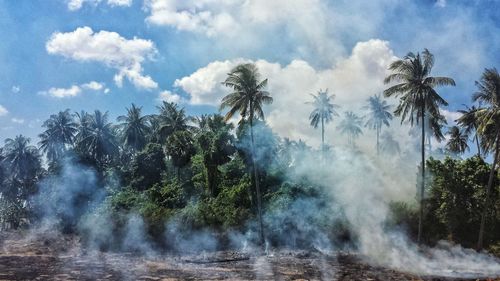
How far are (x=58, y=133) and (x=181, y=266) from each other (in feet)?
128

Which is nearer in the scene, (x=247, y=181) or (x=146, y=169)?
(x=247, y=181)

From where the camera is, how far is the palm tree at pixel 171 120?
55.3 meters

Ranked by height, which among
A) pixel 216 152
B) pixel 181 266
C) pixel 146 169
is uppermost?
pixel 216 152

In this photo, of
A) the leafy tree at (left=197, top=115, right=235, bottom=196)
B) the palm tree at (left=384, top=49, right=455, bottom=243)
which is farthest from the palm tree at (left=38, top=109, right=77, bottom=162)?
the palm tree at (left=384, top=49, right=455, bottom=243)

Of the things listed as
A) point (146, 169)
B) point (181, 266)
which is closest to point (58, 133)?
point (146, 169)

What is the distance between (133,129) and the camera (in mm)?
56969

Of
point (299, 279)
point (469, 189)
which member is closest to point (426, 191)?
point (469, 189)

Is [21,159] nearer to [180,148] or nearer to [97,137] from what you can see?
[97,137]

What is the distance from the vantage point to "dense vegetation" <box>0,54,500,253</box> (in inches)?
1217

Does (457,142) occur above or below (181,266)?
above

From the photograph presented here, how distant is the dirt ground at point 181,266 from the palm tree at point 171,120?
22.3 meters

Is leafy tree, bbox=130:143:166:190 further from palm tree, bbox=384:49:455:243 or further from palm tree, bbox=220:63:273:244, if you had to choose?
palm tree, bbox=384:49:455:243

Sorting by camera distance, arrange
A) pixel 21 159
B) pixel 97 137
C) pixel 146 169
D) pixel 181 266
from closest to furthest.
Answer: pixel 181 266, pixel 146 169, pixel 97 137, pixel 21 159

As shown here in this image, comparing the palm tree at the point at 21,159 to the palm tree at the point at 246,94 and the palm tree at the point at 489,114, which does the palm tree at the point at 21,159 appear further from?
the palm tree at the point at 489,114
